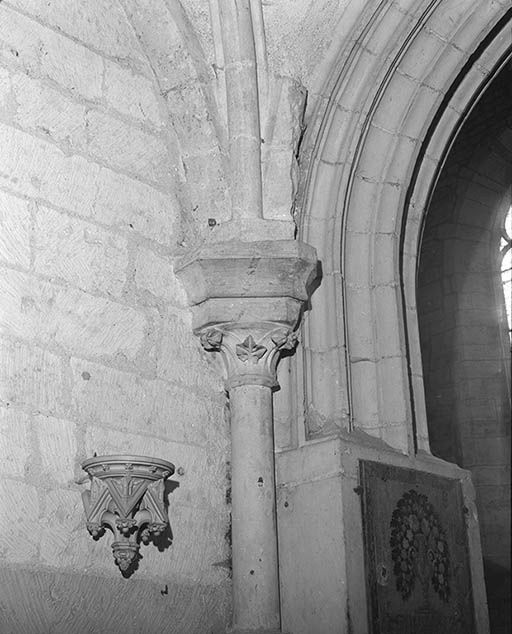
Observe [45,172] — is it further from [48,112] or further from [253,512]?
[253,512]

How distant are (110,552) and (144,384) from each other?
2.18ft

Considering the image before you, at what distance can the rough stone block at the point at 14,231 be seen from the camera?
3.62 meters

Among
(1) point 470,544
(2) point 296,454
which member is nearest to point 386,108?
(2) point 296,454

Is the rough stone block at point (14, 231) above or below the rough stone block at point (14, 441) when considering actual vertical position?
above

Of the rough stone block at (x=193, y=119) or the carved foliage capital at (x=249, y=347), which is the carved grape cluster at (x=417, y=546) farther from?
the rough stone block at (x=193, y=119)

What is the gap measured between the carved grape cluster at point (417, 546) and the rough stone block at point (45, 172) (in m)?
1.73

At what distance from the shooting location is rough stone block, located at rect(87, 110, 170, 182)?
4.04 m

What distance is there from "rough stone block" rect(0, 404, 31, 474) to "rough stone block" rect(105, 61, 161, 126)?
4.66ft

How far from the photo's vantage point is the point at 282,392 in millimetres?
4137

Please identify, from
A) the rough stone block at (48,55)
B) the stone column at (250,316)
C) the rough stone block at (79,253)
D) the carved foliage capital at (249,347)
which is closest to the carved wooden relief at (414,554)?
the stone column at (250,316)

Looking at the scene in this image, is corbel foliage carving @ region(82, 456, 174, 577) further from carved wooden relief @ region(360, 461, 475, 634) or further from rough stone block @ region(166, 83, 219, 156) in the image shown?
rough stone block @ region(166, 83, 219, 156)

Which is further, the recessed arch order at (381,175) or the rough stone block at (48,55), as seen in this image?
the recessed arch order at (381,175)

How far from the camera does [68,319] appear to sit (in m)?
3.71

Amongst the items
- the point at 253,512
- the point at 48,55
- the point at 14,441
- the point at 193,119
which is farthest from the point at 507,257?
the point at 14,441
